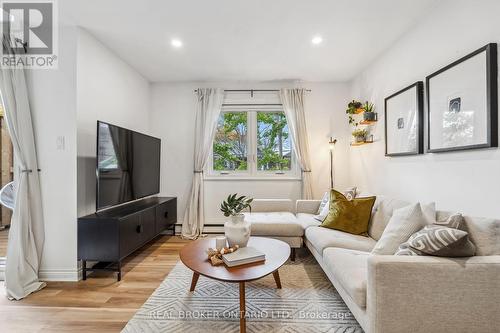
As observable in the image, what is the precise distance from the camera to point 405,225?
6.23 feet

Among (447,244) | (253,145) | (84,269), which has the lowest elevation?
(84,269)

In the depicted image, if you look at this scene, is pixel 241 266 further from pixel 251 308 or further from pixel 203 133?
pixel 203 133

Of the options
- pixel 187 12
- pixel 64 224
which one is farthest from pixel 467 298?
pixel 64 224

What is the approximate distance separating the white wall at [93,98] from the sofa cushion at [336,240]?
94.3 inches

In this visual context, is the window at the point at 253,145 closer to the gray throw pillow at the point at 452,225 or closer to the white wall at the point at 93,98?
the white wall at the point at 93,98

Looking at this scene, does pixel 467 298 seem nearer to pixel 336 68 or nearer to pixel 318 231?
pixel 318 231

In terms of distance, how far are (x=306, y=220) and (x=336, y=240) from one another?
33.7 inches

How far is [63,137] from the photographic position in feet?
8.40

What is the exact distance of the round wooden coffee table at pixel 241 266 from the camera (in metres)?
1.73

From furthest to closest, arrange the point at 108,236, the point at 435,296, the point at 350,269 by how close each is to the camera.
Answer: the point at 108,236, the point at 350,269, the point at 435,296

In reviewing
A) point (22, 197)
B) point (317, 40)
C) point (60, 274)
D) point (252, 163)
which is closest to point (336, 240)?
point (317, 40)

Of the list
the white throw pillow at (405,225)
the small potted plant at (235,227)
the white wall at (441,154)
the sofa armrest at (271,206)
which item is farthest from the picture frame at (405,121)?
the small potted plant at (235,227)

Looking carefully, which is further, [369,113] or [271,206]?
[271,206]

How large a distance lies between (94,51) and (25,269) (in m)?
2.29
